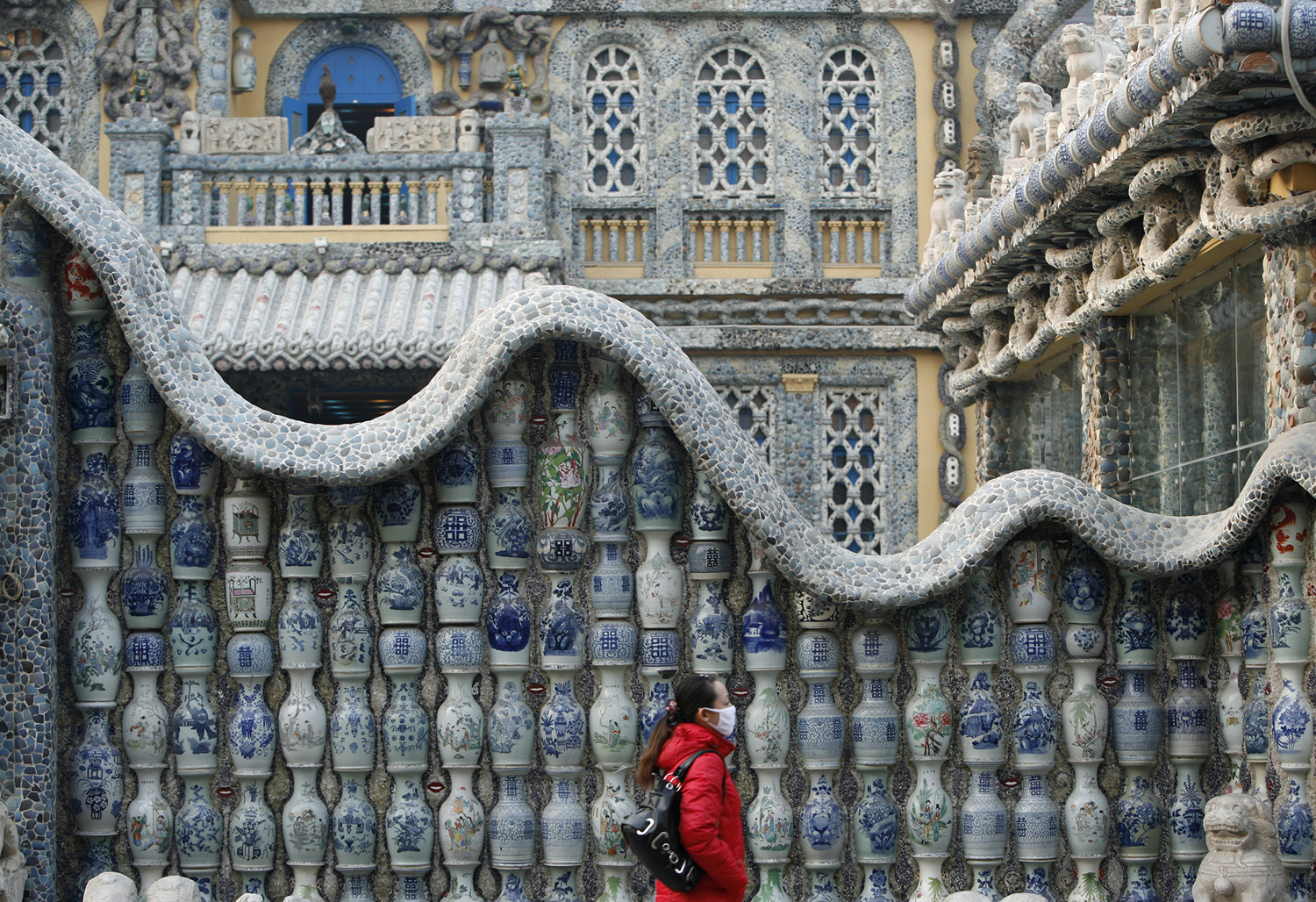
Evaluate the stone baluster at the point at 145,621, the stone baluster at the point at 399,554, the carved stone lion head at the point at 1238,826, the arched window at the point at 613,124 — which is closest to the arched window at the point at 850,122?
the arched window at the point at 613,124

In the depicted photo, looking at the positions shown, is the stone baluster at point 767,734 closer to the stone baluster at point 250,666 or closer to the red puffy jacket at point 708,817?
the red puffy jacket at point 708,817

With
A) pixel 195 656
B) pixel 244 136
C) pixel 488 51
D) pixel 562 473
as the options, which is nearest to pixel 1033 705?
pixel 562 473

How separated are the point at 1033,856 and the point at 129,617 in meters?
2.92

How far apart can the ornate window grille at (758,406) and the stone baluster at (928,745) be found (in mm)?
8403

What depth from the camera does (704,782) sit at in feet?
13.6

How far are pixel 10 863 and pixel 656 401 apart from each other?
2.32 m

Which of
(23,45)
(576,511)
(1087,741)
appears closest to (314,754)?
(576,511)

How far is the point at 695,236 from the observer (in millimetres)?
13594

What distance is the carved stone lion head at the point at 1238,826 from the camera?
4.55 metres

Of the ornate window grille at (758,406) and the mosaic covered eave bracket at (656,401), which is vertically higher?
the ornate window grille at (758,406)

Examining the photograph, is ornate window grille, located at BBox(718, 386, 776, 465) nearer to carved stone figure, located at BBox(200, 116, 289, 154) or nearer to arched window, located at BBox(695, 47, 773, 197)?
arched window, located at BBox(695, 47, 773, 197)

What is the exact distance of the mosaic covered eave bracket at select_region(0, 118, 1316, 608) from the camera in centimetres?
480

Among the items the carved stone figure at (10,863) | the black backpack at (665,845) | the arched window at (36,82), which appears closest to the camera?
the black backpack at (665,845)

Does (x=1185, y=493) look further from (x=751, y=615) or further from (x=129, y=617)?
(x=129, y=617)
